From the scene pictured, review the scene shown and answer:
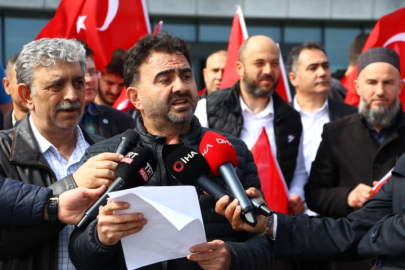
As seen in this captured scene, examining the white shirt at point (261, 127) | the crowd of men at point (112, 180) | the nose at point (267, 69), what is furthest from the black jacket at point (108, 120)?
the crowd of men at point (112, 180)

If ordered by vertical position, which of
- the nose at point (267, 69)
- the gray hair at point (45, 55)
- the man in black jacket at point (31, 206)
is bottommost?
the man in black jacket at point (31, 206)

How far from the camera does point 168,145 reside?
379cm

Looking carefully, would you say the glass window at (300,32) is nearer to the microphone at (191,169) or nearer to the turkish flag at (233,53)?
the turkish flag at (233,53)

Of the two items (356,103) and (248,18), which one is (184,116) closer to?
(356,103)

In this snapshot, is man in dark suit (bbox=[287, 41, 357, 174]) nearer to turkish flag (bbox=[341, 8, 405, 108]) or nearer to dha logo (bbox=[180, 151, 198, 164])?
turkish flag (bbox=[341, 8, 405, 108])

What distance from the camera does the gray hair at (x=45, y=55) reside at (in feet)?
13.1

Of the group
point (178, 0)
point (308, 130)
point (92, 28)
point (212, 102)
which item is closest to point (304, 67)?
point (308, 130)

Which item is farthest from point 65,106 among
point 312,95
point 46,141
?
point 312,95

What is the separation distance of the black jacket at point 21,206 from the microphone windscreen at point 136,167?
0.58 metres

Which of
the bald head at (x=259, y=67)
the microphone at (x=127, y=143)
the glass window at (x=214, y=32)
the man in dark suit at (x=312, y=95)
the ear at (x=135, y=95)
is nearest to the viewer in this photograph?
the microphone at (x=127, y=143)

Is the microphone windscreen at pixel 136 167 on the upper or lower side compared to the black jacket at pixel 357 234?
upper

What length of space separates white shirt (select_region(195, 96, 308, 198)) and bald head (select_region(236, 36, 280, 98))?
139 millimetres

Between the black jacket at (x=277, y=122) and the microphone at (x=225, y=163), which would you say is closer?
the microphone at (x=225, y=163)

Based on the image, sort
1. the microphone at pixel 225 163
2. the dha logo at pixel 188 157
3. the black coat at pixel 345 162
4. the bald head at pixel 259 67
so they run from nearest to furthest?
the microphone at pixel 225 163 < the dha logo at pixel 188 157 < the black coat at pixel 345 162 < the bald head at pixel 259 67
